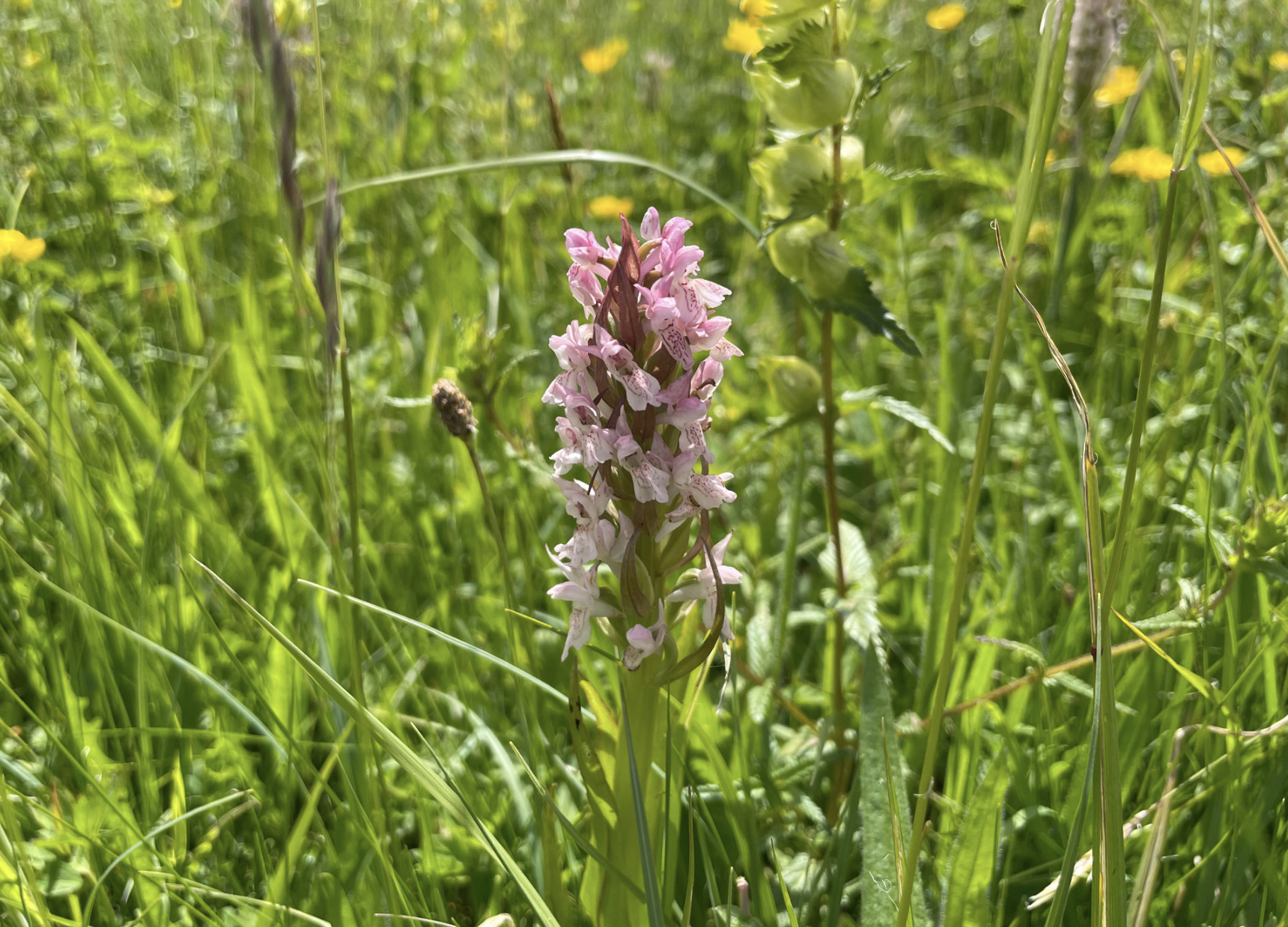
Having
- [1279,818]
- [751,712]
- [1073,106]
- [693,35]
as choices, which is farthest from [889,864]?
[693,35]

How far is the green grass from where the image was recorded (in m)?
1.03

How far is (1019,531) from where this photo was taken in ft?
6.13

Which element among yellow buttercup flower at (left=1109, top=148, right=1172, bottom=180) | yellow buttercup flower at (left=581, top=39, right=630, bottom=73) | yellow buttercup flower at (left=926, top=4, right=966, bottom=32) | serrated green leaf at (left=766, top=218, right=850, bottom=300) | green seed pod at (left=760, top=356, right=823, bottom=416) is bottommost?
green seed pod at (left=760, top=356, right=823, bottom=416)

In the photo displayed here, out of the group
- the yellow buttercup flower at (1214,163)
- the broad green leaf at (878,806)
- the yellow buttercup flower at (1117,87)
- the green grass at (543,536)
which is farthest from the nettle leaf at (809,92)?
the yellow buttercup flower at (1117,87)

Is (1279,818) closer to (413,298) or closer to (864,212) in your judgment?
(864,212)

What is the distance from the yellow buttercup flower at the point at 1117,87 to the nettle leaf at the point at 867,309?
1975 mm

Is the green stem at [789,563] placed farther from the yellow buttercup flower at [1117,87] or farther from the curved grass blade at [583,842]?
the yellow buttercup flower at [1117,87]

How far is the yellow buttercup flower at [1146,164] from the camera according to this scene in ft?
7.53

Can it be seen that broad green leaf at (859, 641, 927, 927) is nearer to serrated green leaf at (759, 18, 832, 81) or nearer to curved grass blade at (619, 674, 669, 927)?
curved grass blade at (619, 674, 669, 927)

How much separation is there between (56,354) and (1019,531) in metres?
2.28

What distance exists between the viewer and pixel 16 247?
191cm

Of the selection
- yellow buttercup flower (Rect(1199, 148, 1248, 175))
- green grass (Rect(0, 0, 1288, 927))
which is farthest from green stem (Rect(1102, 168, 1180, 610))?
yellow buttercup flower (Rect(1199, 148, 1248, 175))

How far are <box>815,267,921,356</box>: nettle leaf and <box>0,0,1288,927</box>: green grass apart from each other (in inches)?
4.6

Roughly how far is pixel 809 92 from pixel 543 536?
0.99 metres
